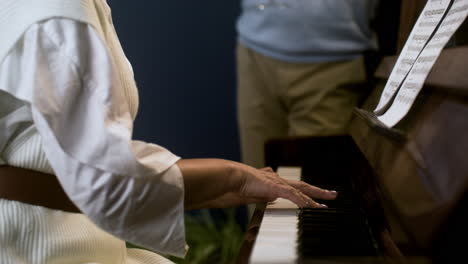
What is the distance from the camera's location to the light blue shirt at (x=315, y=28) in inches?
87.7

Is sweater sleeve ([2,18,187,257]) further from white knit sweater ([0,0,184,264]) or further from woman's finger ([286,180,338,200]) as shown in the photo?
woman's finger ([286,180,338,200])

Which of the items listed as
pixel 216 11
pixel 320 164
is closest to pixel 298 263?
pixel 320 164

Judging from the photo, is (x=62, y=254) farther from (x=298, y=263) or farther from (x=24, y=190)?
(x=298, y=263)

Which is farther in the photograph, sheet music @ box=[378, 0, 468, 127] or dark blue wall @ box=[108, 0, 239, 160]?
dark blue wall @ box=[108, 0, 239, 160]

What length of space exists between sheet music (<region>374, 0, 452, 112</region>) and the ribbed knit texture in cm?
54

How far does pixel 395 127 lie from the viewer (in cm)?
113

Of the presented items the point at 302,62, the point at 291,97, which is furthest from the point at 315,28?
the point at 291,97

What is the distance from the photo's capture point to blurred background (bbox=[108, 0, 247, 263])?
3.11 metres

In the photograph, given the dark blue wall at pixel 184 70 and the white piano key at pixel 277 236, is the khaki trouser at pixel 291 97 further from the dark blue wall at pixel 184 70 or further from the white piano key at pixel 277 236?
the white piano key at pixel 277 236

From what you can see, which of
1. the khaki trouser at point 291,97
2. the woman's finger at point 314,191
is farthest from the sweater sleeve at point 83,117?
the khaki trouser at point 291,97

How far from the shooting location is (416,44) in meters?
1.29

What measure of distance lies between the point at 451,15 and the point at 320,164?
1.91 feet

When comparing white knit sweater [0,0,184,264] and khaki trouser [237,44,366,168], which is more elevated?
white knit sweater [0,0,184,264]

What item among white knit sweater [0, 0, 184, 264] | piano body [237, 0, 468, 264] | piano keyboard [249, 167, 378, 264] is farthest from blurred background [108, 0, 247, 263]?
white knit sweater [0, 0, 184, 264]
